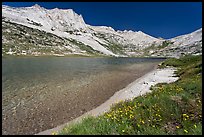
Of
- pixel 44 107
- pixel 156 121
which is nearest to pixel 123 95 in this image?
pixel 44 107

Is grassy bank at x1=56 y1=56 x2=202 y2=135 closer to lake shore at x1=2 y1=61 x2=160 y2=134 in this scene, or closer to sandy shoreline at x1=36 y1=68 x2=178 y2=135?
sandy shoreline at x1=36 y1=68 x2=178 y2=135

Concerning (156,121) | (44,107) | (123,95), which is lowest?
(44,107)

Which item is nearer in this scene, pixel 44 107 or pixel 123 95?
pixel 44 107

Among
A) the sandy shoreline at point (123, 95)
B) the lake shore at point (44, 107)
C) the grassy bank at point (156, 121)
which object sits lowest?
the lake shore at point (44, 107)

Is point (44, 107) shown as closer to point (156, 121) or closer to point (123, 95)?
point (123, 95)

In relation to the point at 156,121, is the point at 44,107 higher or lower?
lower

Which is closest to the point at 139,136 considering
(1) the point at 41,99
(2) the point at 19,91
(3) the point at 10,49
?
(1) the point at 41,99

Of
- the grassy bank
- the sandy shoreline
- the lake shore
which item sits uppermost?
the grassy bank

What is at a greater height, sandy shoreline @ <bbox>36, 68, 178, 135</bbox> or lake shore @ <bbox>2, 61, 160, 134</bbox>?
sandy shoreline @ <bbox>36, 68, 178, 135</bbox>

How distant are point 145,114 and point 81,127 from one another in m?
2.80

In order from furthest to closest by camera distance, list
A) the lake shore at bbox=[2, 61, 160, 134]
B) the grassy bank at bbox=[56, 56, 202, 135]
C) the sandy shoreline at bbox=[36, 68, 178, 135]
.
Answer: the sandy shoreline at bbox=[36, 68, 178, 135], the lake shore at bbox=[2, 61, 160, 134], the grassy bank at bbox=[56, 56, 202, 135]

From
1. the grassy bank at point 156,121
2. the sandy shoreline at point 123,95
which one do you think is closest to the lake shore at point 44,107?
the sandy shoreline at point 123,95

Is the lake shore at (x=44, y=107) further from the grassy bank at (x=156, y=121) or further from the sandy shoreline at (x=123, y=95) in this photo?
the grassy bank at (x=156, y=121)

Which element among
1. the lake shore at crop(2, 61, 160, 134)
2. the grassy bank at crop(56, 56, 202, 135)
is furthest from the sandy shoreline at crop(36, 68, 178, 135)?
the grassy bank at crop(56, 56, 202, 135)
